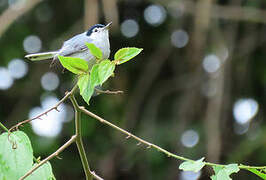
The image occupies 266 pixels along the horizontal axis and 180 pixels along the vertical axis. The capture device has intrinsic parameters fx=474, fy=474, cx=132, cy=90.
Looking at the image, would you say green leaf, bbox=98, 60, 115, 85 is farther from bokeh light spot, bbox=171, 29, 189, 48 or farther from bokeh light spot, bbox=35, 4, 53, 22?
bokeh light spot, bbox=35, 4, 53, 22

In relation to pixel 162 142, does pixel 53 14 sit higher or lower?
higher

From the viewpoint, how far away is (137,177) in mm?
4410

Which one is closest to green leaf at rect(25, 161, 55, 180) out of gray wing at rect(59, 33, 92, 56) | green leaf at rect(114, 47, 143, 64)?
green leaf at rect(114, 47, 143, 64)

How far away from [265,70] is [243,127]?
0.59 m

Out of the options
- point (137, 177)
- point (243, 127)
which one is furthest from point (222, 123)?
point (137, 177)

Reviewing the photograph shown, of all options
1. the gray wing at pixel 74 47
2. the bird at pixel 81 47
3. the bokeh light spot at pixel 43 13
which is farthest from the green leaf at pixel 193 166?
the bokeh light spot at pixel 43 13

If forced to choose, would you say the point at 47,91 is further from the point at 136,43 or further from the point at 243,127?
the point at 243,127

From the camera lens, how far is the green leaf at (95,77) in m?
1.08

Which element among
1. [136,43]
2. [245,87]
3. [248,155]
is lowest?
[248,155]

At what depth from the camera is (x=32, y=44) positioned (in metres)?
4.70

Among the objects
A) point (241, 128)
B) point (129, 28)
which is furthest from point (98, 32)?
point (241, 128)

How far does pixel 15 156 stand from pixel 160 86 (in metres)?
3.45

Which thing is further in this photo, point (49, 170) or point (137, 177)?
point (137, 177)

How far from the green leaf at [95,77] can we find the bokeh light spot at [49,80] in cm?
352
